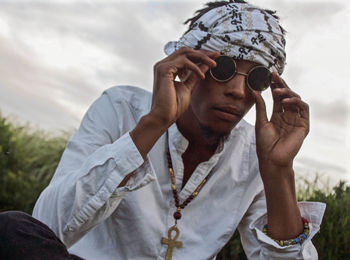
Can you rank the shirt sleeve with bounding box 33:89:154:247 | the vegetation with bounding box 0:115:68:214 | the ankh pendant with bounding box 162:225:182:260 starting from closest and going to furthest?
the shirt sleeve with bounding box 33:89:154:247
the ankh pendant with bounding box 162:225:182:260
the vegetation with bounding box 0:115:68:214

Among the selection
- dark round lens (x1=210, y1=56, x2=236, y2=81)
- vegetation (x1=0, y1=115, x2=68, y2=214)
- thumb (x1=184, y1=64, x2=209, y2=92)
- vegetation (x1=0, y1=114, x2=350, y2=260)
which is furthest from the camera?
vegetation (x1=0, y1=115, x2=68, y2=214)

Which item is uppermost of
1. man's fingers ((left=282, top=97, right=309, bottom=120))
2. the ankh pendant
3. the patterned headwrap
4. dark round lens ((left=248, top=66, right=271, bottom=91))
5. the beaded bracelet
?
the patterned headwrap

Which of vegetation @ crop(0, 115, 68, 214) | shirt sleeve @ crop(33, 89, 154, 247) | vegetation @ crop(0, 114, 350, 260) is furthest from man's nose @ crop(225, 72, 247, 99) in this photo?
vegetation @ crop(0, 115, 68, 214)

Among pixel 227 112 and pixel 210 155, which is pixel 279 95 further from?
pixel 210 155

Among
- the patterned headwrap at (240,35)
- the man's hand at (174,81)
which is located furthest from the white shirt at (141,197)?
the patterned headwrap at (240,35)

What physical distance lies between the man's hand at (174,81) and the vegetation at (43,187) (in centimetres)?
227

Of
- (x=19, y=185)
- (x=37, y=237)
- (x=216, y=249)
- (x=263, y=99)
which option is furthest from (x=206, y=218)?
(x=19, y=185)

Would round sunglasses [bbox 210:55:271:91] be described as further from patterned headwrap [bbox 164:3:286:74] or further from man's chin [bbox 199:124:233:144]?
man's chin [bbox 199:124:233:144]

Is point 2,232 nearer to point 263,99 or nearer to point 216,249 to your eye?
point 216,249

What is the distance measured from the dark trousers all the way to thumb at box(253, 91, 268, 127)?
1489 millimetres

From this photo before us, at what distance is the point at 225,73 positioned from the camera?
9.63 ft

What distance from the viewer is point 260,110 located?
3.02 m

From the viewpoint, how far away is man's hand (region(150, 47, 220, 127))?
2.45 m

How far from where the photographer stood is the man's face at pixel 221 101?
2971 millimetres
